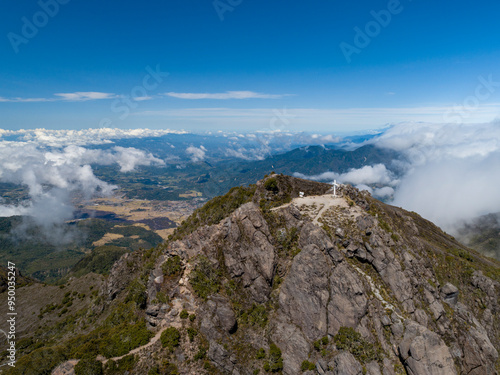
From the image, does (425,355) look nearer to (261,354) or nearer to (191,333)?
(261,354)

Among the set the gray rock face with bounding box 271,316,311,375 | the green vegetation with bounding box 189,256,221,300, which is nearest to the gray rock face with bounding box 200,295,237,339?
the green vegetation with bounding box 189,256,221,300

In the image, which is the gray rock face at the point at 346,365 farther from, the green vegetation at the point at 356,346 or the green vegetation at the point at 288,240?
the green vegetation at the point at 288,240

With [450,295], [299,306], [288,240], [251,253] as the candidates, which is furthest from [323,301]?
[450,295]

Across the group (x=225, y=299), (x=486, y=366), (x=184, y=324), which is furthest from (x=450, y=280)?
(x=184, y=324)

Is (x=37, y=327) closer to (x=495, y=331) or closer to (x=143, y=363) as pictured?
(x=143, y=363)

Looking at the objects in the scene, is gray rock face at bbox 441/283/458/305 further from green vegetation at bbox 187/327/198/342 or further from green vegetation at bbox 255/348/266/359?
green vegetation at bbox 187/327/198/342

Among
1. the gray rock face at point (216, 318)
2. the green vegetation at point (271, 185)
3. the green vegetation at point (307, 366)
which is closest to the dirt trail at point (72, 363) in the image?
the gray rock face at point (216, 318)

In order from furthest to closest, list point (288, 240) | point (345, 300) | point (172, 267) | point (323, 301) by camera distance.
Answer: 1. point (288, 240)
2. point (172, 267)
3. point (323, 301)
4. point (345, 300)
